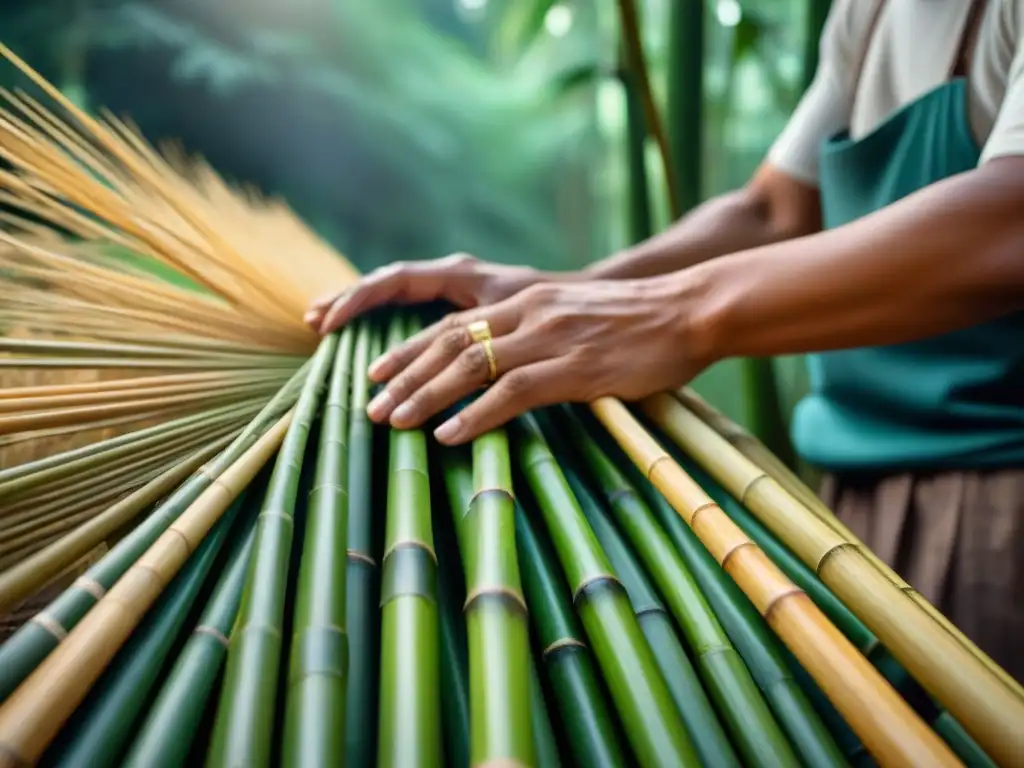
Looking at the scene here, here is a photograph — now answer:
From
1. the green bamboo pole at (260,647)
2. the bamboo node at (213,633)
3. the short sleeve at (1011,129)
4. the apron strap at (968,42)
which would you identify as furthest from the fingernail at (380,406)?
the apron strap at (968,42)

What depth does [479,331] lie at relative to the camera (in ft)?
1.84

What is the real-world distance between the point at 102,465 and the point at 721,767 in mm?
350

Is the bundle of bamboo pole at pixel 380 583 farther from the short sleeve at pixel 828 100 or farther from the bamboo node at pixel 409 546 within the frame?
the short sleeve at pixel 828 100

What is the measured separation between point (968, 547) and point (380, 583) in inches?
21.8

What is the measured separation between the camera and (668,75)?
1217mm

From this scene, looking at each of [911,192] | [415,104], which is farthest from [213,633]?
[415,104]

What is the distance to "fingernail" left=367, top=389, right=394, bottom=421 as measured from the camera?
510 millimetres

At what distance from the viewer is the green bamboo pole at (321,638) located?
268 mm

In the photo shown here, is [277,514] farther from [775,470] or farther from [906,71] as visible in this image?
[906,71]

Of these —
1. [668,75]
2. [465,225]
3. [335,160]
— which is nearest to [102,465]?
[668,75]

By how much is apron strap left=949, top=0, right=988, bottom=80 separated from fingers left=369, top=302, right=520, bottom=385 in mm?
452

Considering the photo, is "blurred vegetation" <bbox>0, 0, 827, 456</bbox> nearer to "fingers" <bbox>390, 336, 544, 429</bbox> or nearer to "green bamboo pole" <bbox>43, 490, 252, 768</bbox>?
"fingers" <bbox>390, 336, 544, 429</bbox>

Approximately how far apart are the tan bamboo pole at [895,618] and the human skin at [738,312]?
0.40 ft

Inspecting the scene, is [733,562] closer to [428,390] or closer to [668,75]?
[428,390]
